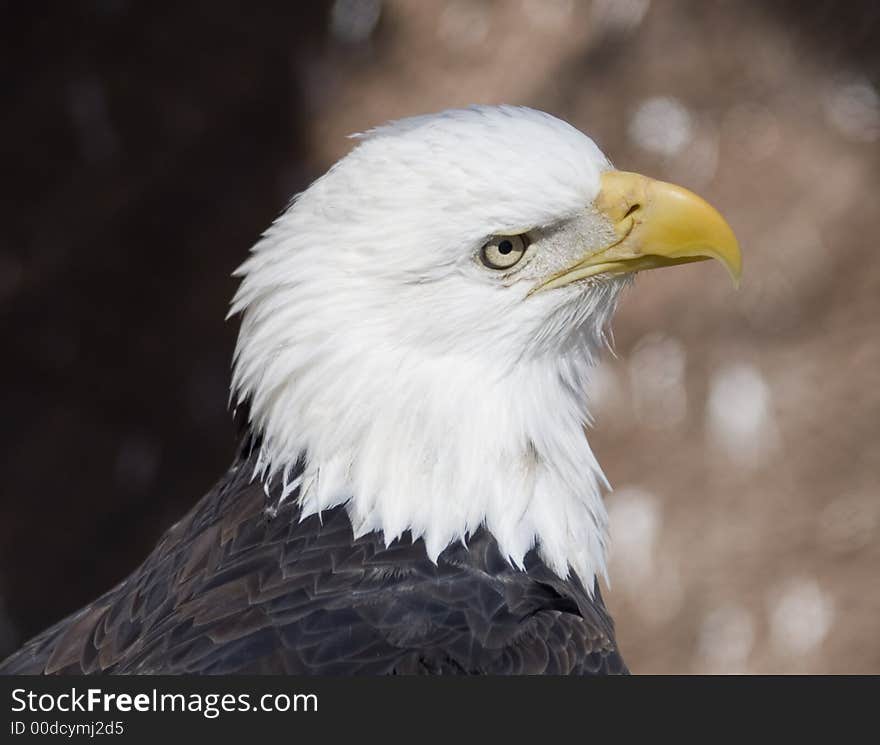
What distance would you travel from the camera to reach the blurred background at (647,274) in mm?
3840

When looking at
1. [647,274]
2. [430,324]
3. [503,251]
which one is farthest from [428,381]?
[647,274]

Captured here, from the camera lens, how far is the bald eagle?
7.38ft

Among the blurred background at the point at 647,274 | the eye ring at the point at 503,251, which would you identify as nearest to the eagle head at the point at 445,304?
the eye ring at the point at 503,251

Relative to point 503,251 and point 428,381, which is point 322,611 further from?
point 503,251

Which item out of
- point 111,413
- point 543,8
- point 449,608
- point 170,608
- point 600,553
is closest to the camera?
point 449,608

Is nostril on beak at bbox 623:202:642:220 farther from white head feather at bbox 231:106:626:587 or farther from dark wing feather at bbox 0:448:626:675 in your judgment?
dark wing feather at bbox 0:448:626:675

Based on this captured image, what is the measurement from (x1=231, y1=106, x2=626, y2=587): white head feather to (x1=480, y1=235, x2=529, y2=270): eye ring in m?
0.02

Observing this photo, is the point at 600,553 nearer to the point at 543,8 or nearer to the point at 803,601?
the point at 803,601

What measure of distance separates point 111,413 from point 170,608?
2009mm

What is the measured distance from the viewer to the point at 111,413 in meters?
4.21

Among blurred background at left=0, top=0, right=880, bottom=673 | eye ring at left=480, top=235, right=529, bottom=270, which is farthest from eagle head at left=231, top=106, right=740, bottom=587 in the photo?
blurred background at left=0, top=0, right=880, bottom=673

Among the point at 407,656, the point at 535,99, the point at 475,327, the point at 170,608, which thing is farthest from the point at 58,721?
the point at 535,99

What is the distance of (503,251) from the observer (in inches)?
91.3

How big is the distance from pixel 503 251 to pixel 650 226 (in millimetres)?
281
